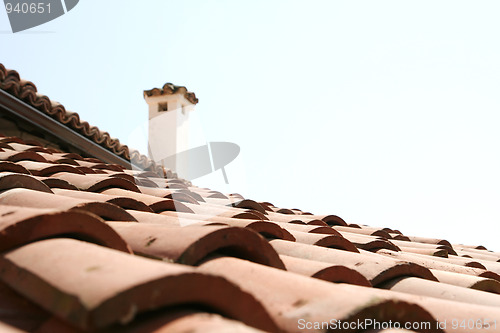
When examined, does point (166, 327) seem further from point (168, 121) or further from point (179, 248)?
point (168, 121)

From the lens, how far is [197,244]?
4.08ft

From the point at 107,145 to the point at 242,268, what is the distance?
461cm

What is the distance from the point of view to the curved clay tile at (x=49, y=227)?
3.64 ft

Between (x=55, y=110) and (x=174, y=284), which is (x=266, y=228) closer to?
(x=174, y=284)

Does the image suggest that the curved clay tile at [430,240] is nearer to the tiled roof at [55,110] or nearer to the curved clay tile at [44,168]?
the curved clay tile at [44,168]

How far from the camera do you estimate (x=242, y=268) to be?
4.04 ft

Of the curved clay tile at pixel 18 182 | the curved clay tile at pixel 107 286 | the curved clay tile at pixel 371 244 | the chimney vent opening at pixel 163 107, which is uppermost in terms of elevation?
the chimney vent opening at pixel 163 107

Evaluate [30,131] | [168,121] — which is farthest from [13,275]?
[168,121]

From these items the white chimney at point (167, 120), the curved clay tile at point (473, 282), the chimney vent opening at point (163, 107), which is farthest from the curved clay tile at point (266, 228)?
the chimney vent opening at point (163, 107)

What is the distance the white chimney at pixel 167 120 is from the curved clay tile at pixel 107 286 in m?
7.84

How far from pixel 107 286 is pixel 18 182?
4.58 ft
